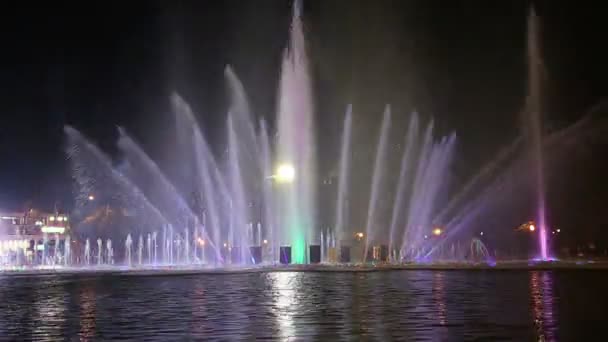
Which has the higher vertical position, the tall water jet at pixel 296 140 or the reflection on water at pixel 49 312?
the tall water jet at pixel 296 140

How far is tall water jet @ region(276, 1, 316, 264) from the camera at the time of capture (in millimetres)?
42281

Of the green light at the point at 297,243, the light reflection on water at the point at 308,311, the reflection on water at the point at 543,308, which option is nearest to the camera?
the reflection on water at the point at 543,308

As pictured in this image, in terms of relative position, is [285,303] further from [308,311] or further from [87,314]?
[87,314]

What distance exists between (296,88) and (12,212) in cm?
7095

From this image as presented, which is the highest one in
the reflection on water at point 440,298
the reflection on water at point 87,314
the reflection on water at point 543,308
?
the reflection on water at point 87,314

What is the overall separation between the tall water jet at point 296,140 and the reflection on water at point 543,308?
18.1 metres

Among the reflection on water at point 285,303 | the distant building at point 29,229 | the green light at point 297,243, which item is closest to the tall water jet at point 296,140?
the green light at point 297,243

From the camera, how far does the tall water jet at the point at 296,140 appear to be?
139ft

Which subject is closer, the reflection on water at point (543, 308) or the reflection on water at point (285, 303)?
the reflection on water at point (543, 308)

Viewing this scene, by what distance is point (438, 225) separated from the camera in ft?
241

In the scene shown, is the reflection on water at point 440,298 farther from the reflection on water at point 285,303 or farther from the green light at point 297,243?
the green light at point 297,243

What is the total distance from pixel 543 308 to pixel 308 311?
5.61 m

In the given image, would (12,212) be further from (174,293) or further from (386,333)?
(386,333)

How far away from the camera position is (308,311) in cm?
1609
